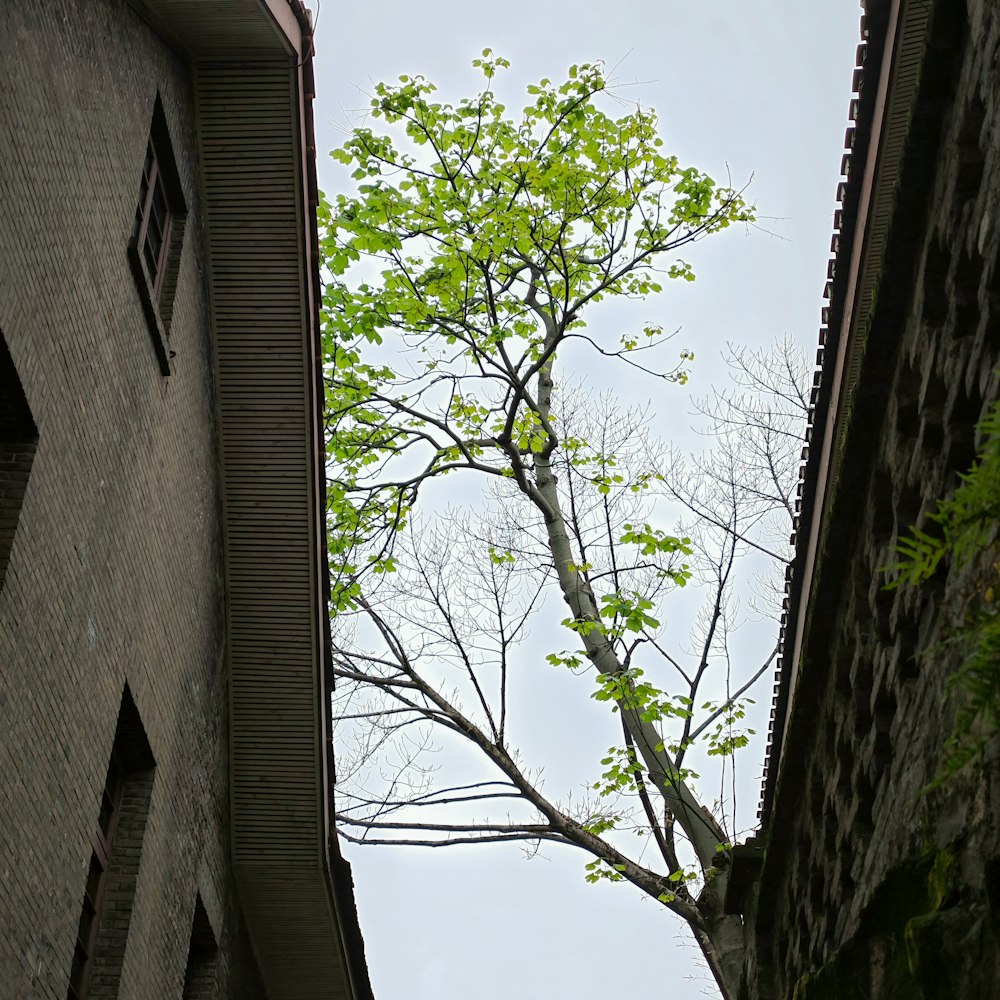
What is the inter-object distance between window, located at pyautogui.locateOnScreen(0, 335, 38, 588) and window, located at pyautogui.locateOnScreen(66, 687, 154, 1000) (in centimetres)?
213

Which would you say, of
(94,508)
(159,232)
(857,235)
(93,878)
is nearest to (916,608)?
(94,508)

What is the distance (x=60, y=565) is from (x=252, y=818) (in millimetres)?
4915

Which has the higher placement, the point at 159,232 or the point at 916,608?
the point at 159,232

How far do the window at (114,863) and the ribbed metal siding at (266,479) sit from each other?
7.75ft

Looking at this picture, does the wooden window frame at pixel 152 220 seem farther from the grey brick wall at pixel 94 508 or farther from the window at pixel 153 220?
the grey brick wall at pixel 94 508

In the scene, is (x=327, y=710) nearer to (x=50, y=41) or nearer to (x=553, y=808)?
(x=553, y=808)

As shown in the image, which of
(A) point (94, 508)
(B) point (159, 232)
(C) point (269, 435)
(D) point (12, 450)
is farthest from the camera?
(C) point (269, 435)

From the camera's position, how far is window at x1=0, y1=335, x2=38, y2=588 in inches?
233

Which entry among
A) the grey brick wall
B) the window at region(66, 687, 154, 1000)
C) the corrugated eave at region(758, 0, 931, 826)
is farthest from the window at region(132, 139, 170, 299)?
the corrugated eave at region(758, 0, 931, 826)

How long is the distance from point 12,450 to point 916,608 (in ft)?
14.9

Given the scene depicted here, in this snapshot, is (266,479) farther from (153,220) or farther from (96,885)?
(96,885)

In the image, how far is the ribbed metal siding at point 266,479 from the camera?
9.87 m

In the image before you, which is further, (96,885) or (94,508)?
(96,885)

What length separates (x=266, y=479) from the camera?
10367mm
